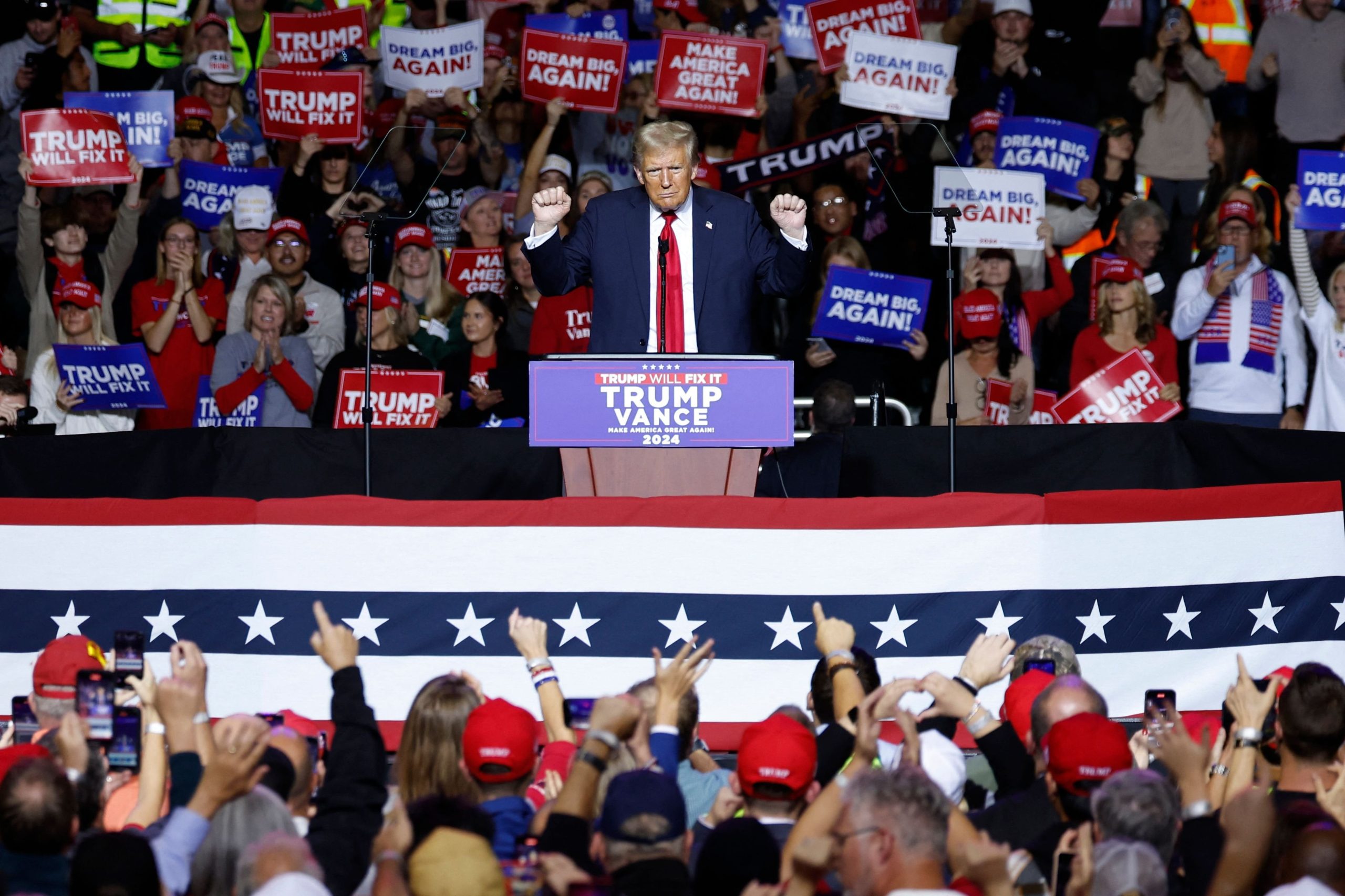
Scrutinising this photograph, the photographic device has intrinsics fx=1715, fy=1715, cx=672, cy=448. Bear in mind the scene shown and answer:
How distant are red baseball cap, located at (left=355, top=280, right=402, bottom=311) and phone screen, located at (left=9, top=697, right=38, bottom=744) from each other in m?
4.98

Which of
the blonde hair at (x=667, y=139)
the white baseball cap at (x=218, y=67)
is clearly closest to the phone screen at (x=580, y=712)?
the blonde hair at (x=667, y=139)

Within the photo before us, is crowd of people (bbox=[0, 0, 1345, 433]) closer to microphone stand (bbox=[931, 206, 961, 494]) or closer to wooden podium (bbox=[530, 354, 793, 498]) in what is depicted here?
microphone stand (bbox=[931, 206, 961, 494])

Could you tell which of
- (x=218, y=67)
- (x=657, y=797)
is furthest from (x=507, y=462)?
(x=218, y=67)

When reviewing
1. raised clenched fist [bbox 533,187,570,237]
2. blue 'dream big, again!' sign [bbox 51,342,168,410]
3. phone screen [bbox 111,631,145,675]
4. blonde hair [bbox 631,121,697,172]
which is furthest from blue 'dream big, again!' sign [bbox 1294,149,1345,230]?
phone screen [bbox 111,631,145,675]

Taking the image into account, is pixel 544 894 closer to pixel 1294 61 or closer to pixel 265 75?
pixel 265 75

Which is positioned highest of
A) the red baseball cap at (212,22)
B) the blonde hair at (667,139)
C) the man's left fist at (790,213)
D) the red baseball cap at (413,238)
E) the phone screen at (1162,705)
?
the red baseball cap at (212,22)

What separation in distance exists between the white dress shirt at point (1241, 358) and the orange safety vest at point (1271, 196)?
0.98 metres

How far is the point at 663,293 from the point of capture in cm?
662

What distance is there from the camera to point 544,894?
359 centimetres

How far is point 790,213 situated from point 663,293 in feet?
2.05

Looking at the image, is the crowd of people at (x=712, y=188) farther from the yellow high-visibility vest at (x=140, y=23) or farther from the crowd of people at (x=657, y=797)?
the crowd of people at (x=657, y=797)

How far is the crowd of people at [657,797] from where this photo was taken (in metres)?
3.41

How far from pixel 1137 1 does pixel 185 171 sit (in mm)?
6953

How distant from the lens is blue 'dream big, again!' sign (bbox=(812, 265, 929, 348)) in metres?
9.63
